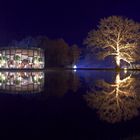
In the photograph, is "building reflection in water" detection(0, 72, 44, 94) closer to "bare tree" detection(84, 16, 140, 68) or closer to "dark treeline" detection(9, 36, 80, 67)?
"bare tree" detection(84, 16, 140, 68)

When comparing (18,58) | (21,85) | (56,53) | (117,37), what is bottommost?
(21,85)

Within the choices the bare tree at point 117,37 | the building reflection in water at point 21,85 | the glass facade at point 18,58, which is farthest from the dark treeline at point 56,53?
the building reflection in water at point 21,85

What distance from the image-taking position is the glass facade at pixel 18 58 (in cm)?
4197

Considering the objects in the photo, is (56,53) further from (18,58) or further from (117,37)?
(117,37)

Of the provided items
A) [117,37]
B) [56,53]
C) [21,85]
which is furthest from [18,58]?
[21,85]

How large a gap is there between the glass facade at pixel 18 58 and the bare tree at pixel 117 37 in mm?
7896

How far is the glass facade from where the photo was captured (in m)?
42.0

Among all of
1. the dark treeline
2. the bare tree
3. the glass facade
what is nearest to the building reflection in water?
the glass facade

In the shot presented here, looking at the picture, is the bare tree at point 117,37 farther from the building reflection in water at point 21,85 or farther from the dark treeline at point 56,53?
the building reflection in water at point 21,85

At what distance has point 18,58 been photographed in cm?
4209

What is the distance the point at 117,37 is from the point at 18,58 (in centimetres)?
Result: 1348

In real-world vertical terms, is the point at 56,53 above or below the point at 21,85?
above

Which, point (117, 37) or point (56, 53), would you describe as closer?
point (117, 37)

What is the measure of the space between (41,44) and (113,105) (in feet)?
141
